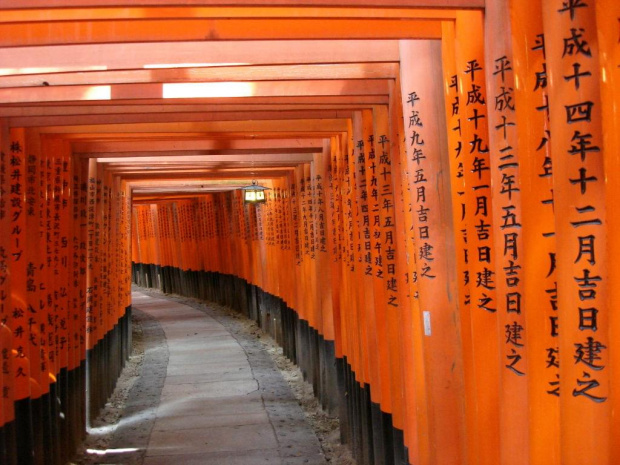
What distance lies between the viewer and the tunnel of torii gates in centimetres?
286

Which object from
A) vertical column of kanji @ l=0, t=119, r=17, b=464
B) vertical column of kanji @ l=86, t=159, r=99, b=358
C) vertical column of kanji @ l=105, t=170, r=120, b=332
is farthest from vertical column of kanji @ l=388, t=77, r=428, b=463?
vertical column of kanji @ l=105, t=170, r=120, b=332

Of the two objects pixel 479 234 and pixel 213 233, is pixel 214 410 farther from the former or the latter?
pixel 213 233

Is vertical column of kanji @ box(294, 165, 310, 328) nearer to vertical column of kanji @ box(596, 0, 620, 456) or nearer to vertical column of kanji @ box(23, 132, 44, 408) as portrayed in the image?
vertical column of kanji @ box(23, 132, 44, 408)

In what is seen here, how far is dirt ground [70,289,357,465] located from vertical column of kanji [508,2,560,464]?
525 centimetres

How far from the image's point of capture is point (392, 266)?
6.13 meters

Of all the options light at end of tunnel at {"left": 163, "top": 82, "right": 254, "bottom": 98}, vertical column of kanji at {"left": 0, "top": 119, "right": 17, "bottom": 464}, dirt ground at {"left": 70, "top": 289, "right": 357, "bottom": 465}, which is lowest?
dirt ground at {"left": 70, "top": 289, "right": 357, "bottom": 465}

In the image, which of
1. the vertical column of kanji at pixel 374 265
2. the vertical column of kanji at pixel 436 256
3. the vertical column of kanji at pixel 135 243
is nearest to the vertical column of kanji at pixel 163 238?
the vertical column of kanji at pixel 135 243

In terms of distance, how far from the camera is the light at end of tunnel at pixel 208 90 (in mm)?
6184

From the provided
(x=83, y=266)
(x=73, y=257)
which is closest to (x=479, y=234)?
(x=73, y=257)

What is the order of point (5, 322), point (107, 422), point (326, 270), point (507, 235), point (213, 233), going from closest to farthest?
point (507, 235)
point (5, 322)
point (326, 270)
point (107, 422)
point (213, 233)

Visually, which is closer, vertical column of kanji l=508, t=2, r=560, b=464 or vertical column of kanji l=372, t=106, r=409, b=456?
vertical column of kanji l=508, t=2, r=560, b=464

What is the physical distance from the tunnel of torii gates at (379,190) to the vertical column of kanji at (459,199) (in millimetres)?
15

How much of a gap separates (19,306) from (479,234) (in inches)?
184

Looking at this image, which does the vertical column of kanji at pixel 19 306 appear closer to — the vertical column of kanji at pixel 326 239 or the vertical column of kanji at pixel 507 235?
the vertical column of kanji at pixel 326 239
